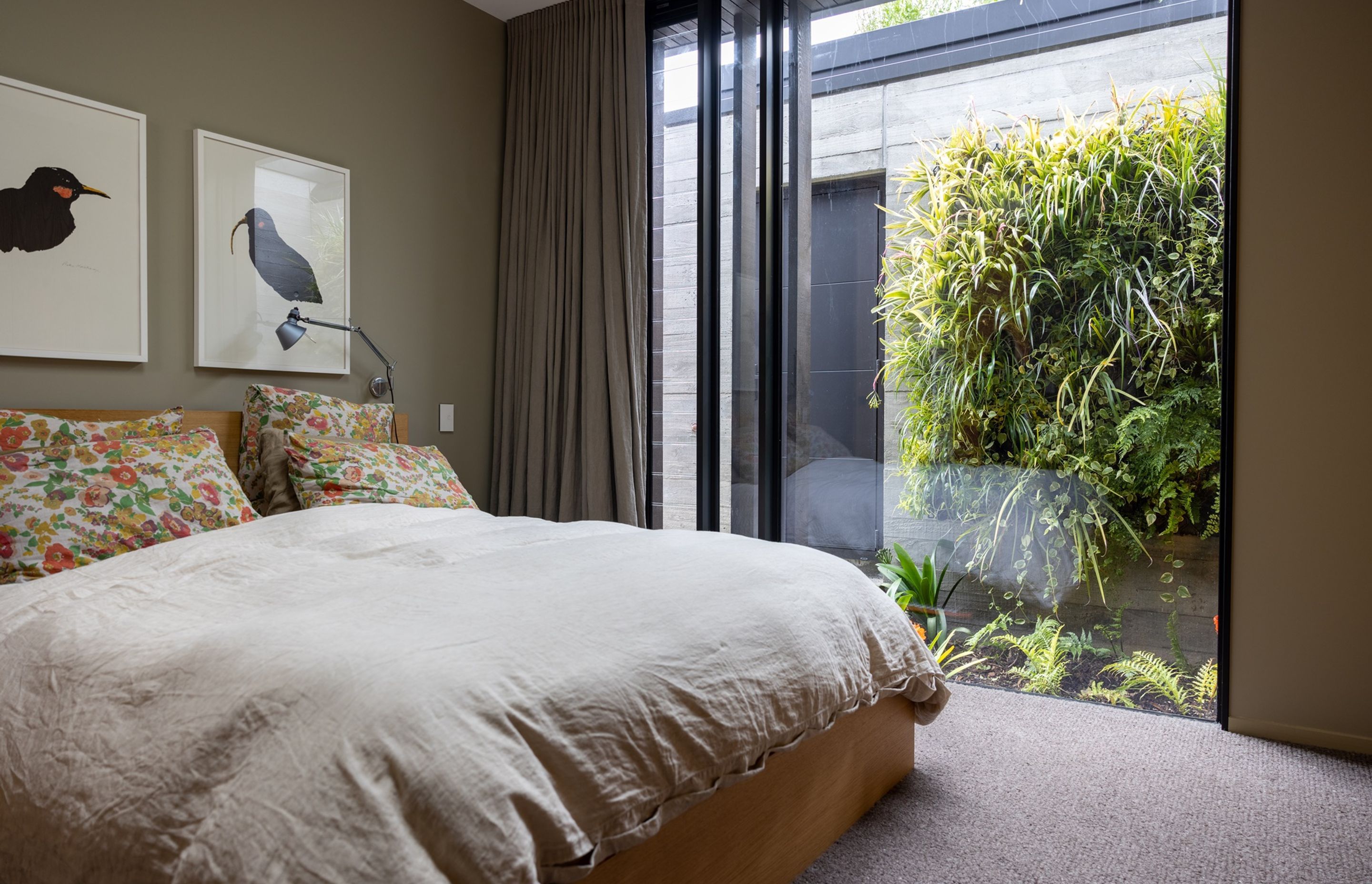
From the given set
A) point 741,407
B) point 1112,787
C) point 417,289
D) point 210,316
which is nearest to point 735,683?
point 1112,787

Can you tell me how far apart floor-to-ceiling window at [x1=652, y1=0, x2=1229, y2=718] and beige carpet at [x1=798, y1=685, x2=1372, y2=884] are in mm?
314

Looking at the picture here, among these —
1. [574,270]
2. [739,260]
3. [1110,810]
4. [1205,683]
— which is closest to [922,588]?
[1205,683]

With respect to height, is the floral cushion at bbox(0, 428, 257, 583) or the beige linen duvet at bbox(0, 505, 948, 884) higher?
the floral cushion at bbox(0, 428, 257, 583)

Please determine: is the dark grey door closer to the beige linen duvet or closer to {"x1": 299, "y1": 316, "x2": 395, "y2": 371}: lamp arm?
the beige linen duvet

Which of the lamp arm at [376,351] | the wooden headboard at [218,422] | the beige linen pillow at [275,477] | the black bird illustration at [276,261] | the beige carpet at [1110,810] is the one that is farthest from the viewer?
the lamp arm at [376,351]

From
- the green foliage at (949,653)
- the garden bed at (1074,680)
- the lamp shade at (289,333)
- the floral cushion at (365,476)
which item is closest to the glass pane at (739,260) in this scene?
the green foliage at (949,653)

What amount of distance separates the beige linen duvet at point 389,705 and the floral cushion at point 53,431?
0.56 metres

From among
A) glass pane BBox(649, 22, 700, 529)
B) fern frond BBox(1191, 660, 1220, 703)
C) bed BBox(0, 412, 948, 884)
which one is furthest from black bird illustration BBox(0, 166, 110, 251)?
fern frond BBox(1191, 660, 1220, 703)

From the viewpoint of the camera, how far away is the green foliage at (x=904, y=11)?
2787 millimetres

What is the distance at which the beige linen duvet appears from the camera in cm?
93

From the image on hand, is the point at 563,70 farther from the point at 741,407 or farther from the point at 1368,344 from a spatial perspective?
the point at 1368,344

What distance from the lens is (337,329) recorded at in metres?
2.96

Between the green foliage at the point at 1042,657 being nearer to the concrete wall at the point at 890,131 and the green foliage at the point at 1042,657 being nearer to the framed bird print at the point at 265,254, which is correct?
the concrete wall at the point at 890,131

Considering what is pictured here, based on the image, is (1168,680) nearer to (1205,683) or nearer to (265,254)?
(1205,683)
